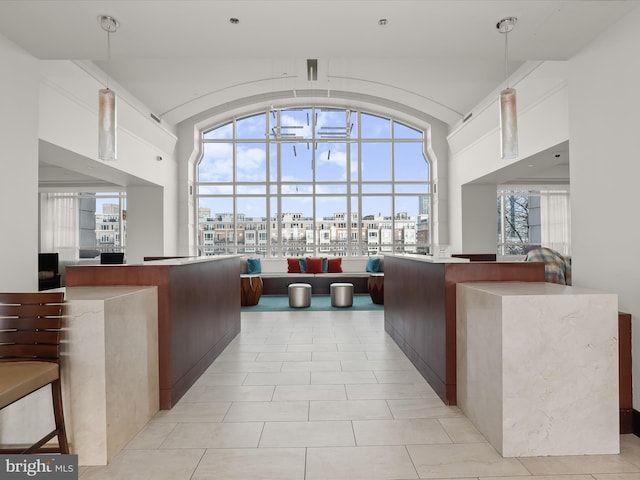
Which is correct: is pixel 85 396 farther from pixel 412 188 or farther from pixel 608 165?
pixel 412 188

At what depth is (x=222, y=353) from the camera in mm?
4895

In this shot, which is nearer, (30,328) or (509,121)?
(30,328)

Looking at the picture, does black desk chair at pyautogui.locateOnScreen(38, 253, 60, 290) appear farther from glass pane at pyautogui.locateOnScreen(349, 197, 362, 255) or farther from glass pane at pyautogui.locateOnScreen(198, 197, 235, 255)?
glass pane at pyautogui.locateOnScreen(349, 197, 362, 255)

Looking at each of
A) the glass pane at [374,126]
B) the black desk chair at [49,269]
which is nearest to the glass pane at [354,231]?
the glass pane at [374,126]

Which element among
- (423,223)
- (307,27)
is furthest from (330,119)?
(307,27)

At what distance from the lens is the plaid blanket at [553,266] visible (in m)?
4.79

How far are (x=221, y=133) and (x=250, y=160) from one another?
3.68 ft

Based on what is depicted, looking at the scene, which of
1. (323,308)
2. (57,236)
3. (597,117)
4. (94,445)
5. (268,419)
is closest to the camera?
(94,445)

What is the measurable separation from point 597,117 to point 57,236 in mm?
13413

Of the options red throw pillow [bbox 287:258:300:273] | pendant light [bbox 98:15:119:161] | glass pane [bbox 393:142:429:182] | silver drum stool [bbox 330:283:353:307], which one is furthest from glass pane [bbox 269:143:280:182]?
pendant light [bbox 98:15:119:161]

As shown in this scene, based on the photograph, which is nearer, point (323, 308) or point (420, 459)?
point (420, 459)

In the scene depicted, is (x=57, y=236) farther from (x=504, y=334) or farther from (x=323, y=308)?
(x=504, y=334)

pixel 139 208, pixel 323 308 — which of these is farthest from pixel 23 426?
pixel 139 208

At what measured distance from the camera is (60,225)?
12.5 meters
